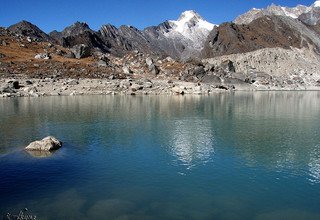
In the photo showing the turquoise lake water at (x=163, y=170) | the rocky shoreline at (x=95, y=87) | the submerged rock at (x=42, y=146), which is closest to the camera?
the turquoise lake water at (x=163, y=170)

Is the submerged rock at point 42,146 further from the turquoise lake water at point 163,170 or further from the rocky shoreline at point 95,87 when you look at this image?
the rocky shoreline at point 95,87

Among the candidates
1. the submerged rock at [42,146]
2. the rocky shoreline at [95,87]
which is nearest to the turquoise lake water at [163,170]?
the submerged rock at [42,146]

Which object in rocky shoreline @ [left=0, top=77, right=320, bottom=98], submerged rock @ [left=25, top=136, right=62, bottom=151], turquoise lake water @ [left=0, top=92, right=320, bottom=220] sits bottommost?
turquoise lake water @ [left=0, top=92, right=320, bottom=220]

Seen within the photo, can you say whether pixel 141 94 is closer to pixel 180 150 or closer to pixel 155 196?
pixel 180 150

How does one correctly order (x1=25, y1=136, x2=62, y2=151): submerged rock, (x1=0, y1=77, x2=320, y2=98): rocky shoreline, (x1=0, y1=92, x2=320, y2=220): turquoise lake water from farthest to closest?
1. (x1=0, y1=77, x2=320, y2=98): rocky shoreline
2. (x1=25, y1=136, x2=62, y2=151): submerged rock
3. (x1=0, y1=92, x2=320, y2=220): turquoise lake water

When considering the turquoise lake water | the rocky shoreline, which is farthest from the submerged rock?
the rocky shoreline

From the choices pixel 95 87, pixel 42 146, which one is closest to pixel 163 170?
pixel 42 146

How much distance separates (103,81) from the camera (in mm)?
128375

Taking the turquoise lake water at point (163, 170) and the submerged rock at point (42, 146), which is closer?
the turquoise lake water at point (163, 170)

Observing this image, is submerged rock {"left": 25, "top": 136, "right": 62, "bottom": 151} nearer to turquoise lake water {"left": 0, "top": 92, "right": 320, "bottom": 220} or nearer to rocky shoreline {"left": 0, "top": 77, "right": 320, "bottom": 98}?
turquoise lake water {"left": 0, "top": 92, "right": 320, "bottom": 220}

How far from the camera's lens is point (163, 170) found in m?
35.5

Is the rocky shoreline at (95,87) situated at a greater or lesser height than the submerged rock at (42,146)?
greater

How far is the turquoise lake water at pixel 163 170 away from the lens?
86.8 ft

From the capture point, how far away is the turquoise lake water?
86.8 feet
